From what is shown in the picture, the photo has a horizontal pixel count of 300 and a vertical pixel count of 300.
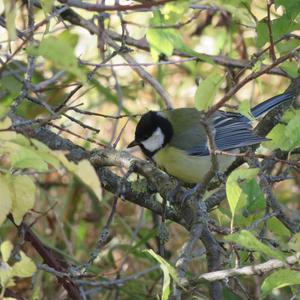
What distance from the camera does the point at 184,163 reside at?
2.71m

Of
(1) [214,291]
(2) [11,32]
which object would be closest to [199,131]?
(1) [214,291]

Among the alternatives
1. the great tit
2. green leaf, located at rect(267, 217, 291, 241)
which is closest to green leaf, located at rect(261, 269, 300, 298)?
green leaf, located at rect(267, 217, 291, 241)

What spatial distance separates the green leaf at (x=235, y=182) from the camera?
1.31 metres

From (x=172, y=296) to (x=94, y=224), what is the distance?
1.99 meters

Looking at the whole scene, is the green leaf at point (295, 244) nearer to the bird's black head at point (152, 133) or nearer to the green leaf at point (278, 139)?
the green leaf at point (278, 139)

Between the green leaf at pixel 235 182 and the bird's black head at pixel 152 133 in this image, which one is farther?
the bird's black head at pixel 152 133

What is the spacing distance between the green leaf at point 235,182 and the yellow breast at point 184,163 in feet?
4.03

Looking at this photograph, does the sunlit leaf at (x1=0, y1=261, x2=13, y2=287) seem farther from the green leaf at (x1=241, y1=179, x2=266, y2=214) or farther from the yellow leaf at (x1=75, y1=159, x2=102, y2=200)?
the green leaf at (x1=241, y1=179, x2=266, y2=214)

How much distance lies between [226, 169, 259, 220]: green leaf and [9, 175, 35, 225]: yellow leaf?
0.36m

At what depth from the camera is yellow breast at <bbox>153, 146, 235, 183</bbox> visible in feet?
8.73

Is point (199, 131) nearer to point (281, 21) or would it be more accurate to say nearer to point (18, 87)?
point (18, 87)

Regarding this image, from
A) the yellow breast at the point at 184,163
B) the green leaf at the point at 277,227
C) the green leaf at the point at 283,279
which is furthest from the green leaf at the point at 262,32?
the green leaf at the point at 283,279

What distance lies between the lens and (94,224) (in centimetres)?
335

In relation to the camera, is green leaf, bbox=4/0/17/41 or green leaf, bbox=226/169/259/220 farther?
green leaf, bbox=226/169/259/220
